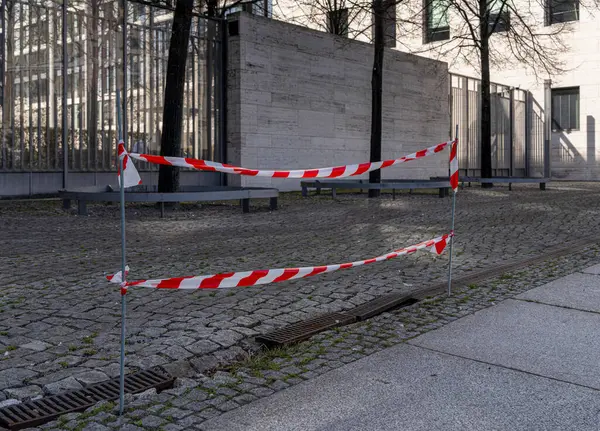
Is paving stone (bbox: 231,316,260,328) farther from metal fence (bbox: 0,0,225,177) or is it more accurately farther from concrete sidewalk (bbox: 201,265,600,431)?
metal fence (bbox: 0,0,225,177)

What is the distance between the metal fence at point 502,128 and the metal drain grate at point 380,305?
26.9m

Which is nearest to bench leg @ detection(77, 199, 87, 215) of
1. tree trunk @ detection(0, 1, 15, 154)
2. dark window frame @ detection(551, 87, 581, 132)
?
tree trunk @ detection(0, 1, 15, 154)

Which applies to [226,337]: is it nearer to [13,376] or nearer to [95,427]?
[13,376]

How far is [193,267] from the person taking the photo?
315 inches

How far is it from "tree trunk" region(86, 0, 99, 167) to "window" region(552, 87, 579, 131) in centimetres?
2757

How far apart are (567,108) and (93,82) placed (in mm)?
27904

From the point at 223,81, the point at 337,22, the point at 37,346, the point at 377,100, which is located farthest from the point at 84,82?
the point at 37,346

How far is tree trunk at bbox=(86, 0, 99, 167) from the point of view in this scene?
18672 millimetres

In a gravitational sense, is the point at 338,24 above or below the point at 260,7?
above

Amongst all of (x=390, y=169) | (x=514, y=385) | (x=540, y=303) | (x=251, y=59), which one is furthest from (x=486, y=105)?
(x=514, y=385)

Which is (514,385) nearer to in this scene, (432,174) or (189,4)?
(189,4)

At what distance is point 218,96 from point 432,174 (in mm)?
11885

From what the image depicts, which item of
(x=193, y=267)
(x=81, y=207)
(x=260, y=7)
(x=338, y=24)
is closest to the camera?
(x=193, y=267)

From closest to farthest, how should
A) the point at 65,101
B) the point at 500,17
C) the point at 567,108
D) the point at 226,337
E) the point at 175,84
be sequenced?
the point at 226,337
the point at 175,84
the point at 65,101
the point at 500,17
the point at 567,108
